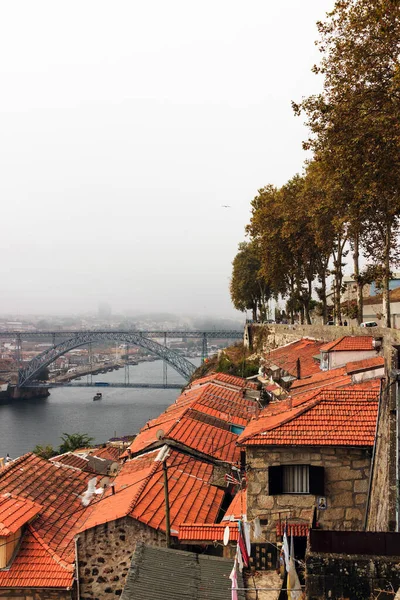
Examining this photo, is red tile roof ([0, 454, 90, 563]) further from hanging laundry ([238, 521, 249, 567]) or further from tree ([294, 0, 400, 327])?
tree ([294, 0, 400, 327])

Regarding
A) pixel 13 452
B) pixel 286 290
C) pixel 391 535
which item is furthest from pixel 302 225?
pixel 13 452

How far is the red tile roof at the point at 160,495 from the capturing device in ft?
33.6

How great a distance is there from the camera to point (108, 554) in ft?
32.1

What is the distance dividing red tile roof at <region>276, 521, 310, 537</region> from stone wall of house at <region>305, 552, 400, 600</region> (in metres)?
3.88

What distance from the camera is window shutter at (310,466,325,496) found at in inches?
371

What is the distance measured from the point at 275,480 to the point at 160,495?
9.48 feet

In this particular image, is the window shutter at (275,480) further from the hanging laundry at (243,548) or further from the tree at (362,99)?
the tree at (362,99)

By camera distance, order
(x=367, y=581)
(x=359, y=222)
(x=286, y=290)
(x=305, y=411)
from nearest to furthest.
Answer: (x=367, y=581) → (x=305, y=411) → (x=359, y=222) → (x=286, y=290)

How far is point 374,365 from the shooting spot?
13.4 metres

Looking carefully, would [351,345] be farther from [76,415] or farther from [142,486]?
[76,415]

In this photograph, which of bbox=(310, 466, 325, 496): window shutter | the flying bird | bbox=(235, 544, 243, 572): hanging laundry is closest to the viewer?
bbox=(235, 544, 243, 572): hanging laundry

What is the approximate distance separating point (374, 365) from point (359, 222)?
1002cm

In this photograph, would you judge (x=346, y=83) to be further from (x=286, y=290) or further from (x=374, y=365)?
(x=286, y=290)

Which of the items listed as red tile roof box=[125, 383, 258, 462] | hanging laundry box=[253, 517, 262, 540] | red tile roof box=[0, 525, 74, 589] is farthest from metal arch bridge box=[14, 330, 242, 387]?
hanging laundry box=[253, 517, 262, 540]
